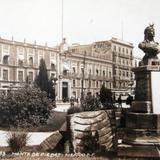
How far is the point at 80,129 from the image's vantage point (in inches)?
358

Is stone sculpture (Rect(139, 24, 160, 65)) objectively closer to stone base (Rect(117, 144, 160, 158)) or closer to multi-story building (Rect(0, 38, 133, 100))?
stone base (Rect(117, 144, 160, 158))

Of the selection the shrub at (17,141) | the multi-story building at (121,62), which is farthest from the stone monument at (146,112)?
the multi-story building at (121,62)

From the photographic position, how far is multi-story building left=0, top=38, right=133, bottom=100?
155 feet

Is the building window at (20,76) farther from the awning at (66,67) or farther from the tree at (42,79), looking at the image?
the awning at (66,67)

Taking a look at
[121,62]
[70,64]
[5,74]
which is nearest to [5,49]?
[5,74]

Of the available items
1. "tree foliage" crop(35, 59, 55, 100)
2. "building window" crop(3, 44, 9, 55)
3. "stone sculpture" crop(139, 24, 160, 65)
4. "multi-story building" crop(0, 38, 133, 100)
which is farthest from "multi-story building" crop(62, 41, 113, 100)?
"stone sculpture" crop(139, 24, 160, 65)

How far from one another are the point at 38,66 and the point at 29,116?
1335 inches

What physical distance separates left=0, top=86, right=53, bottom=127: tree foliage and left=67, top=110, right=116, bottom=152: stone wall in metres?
8.50

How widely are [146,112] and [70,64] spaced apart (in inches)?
1898

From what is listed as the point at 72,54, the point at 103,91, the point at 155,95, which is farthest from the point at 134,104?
the point at 72,54

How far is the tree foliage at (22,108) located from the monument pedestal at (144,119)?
9.33 m

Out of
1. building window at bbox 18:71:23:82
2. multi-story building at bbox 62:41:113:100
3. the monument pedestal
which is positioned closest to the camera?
the monument pedestal

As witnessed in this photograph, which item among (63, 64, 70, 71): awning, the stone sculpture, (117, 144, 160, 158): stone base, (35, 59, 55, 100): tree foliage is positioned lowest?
(117, 144, 160, 158): stone base

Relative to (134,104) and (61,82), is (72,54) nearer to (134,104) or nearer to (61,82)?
(61,82)
